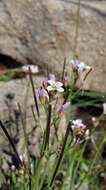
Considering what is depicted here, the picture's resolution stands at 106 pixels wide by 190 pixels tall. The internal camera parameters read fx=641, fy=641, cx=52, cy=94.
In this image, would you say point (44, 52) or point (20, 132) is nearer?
point (20, 132)

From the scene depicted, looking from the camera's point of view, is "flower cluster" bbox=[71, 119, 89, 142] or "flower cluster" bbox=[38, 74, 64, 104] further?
"flower cluster" bbox=[71, 119, 89, 142]

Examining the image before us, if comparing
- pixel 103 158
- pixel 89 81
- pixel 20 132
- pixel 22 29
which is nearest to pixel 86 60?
pixel 89 81

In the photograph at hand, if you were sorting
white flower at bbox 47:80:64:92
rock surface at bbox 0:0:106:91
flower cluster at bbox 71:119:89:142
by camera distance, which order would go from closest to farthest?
1. white flower at bbox 47:80:64:92
2. flower cluster at bbox 71:119:89:142
3. rock surface at bbox 0:0:106:91

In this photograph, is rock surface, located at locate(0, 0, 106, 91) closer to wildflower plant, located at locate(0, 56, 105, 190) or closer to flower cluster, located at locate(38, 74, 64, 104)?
wildflower plant, located at locate(0, 56, 105, 190)

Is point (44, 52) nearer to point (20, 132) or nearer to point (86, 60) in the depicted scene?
point (86, 60)

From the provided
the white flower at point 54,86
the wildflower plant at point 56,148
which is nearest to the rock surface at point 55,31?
the wildflower plant at point 56,148

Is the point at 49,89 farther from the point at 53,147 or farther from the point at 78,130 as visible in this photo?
the point at 53,147

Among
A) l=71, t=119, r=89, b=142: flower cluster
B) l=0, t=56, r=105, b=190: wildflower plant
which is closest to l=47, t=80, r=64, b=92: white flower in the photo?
l=0, t=56, r=105, b=190: wildflower plant

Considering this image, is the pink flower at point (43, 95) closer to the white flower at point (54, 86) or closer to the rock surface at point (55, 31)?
the white flower at point (54, 86)
